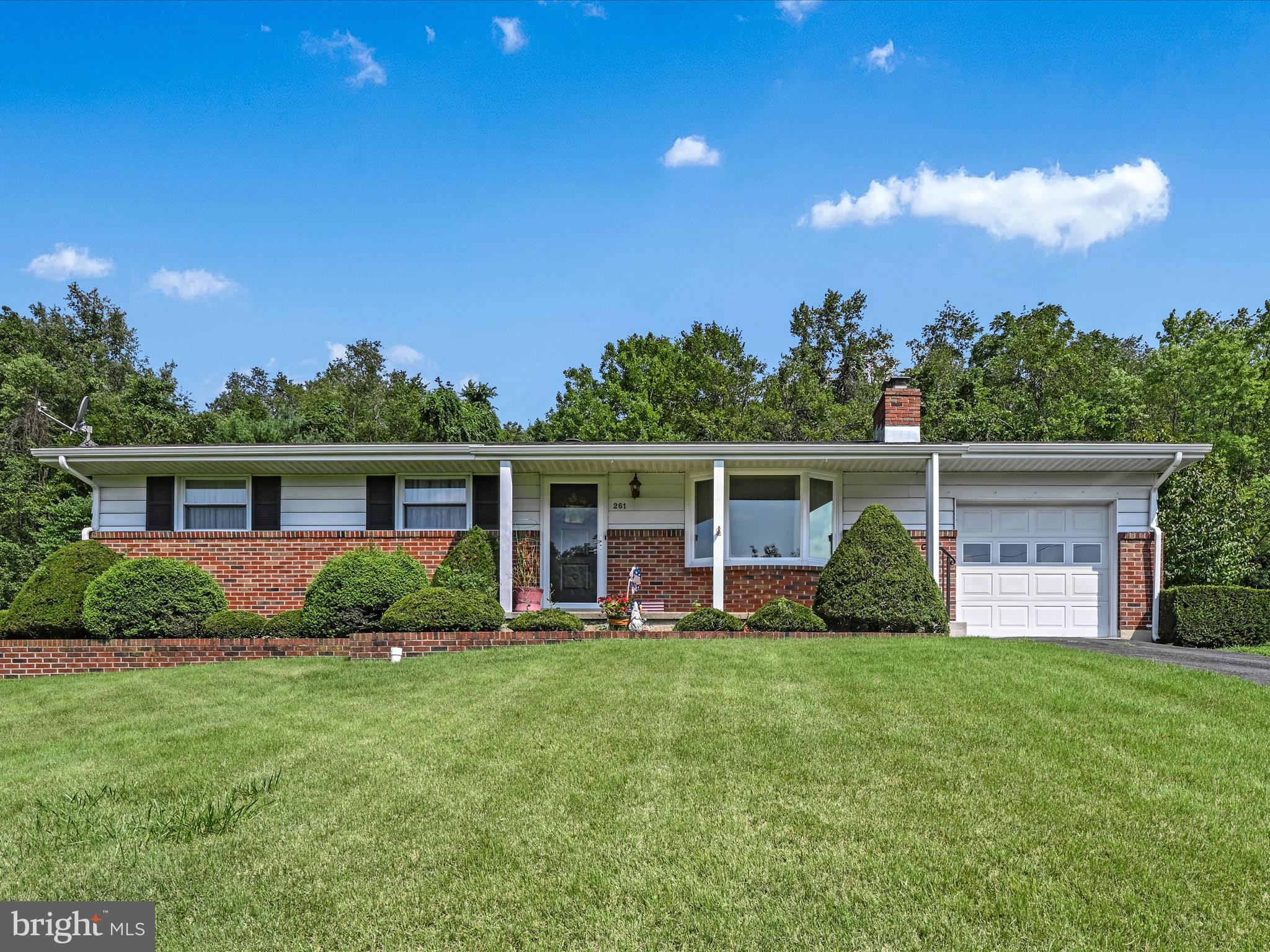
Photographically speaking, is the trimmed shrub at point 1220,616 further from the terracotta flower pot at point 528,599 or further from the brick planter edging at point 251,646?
the terracotta flower pot at point 528,599

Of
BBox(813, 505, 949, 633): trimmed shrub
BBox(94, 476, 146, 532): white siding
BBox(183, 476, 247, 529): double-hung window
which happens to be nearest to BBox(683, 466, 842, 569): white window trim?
BBox(813, 505, 949, 633): trimmed shrub

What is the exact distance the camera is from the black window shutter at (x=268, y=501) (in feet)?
45.1

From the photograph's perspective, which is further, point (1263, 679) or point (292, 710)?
point (1263, 679)

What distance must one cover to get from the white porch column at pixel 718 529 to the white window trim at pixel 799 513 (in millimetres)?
442

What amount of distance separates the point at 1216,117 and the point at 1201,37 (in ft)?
6.28

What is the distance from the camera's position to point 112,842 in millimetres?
4074

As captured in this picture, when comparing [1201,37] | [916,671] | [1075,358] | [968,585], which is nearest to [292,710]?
[916,671]

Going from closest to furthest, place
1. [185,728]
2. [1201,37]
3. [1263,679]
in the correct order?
[185,728], [1263,679], [1201,37]

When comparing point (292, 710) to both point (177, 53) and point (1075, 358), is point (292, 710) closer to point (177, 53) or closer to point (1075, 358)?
point (177, 53)

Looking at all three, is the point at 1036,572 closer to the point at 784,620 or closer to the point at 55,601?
Result: the point at 784,620

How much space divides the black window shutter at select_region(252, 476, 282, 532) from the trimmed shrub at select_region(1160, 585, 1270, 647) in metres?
14.0

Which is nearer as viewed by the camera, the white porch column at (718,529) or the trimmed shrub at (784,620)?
the trimmed shrub at (784,620)

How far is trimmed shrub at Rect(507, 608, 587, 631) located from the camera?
10.7 meters

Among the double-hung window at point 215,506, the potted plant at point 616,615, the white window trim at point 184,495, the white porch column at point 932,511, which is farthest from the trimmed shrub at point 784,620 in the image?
the double-hung window at point 215,506
